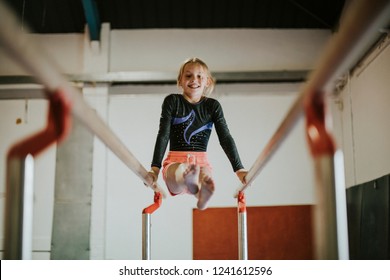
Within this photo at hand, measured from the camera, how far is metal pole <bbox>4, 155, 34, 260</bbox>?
1112mm

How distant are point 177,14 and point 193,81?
3355mm

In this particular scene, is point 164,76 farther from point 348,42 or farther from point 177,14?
point 348,42

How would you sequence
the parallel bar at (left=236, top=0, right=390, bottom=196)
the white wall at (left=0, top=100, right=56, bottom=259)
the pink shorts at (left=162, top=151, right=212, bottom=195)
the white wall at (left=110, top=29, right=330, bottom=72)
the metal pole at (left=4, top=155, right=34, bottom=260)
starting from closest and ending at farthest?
1. the parallel bar at (left=236, top=0, right=390, bottom=196)
2. the metal pole at (left=4, top=155, right=34, bottom=260)
3. the pink shorts at (left=162, top=151, right=212, bottom=195)
4. the white wall at (left=0, top=100, right=56, bottom=259)
5. the white wall at (left=110, top=29, right=330, bottom=72)

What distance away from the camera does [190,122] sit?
275 cm

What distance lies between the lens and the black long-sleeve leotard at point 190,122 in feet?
8.90

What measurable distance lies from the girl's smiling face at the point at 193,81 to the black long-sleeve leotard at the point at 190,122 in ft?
0.14

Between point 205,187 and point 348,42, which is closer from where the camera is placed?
point 348,42

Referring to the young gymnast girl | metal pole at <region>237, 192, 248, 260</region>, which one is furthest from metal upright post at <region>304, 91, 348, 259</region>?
metal pole at <region>237, 192, 248, 260</region>

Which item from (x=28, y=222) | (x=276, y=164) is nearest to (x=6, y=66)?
(x=276, y=164)

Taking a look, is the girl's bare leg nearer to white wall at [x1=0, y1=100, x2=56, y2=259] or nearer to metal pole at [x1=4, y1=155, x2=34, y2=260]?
metal pole at [x1=4, y1=155, x2=34, y2=260]

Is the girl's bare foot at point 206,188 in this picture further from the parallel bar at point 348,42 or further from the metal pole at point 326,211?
the metal pole at point 326,211

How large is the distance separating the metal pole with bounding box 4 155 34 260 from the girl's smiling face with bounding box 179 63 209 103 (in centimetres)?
171

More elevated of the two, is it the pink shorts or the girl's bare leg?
the pink shorts

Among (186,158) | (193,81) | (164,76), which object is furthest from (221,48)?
(186,158)
